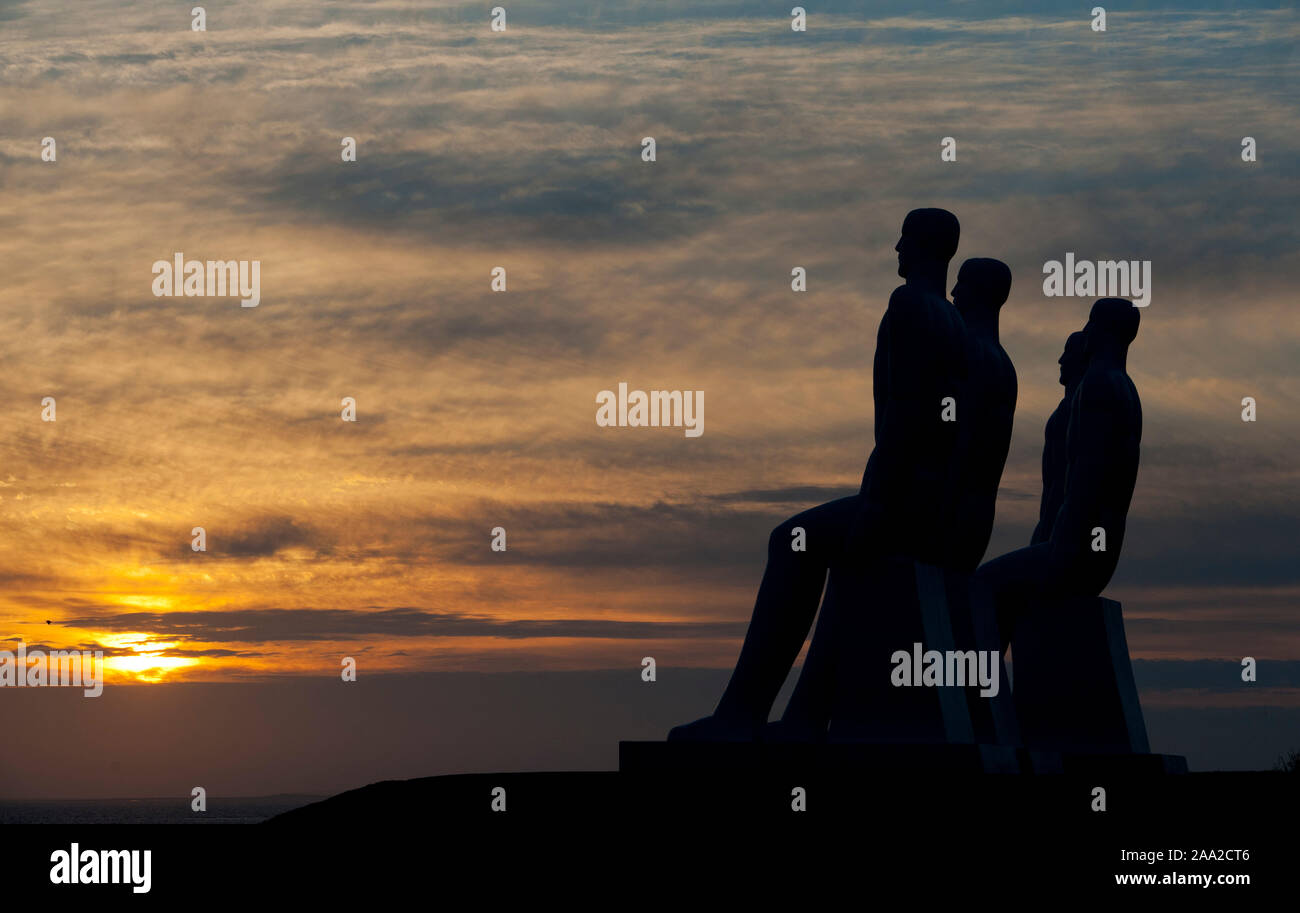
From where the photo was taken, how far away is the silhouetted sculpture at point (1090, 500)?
63.5ft

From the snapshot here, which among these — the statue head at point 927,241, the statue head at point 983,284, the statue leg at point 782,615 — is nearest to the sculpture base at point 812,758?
the statue leg at point 782,615

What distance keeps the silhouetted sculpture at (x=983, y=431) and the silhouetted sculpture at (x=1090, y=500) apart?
87 cm

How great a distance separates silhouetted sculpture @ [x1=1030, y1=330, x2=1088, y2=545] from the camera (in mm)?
21031

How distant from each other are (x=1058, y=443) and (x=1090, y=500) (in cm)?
216

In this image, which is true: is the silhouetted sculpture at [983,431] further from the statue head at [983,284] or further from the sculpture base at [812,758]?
the sculpture base at [812,758]

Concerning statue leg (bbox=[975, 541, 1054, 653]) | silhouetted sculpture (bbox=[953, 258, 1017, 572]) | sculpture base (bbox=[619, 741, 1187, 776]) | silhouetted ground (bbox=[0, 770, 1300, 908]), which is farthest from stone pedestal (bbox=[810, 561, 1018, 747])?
statue leg (bbox=[975, 541, 1054, 653])

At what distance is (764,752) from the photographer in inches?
641

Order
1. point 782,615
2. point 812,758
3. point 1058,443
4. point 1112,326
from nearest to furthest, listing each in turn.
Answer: point 812,758 → point 782,615 → point 1112,326 → point 1058,443

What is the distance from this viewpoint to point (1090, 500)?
1928cm

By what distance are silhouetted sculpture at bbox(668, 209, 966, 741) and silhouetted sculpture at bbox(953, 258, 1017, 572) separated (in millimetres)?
1185
